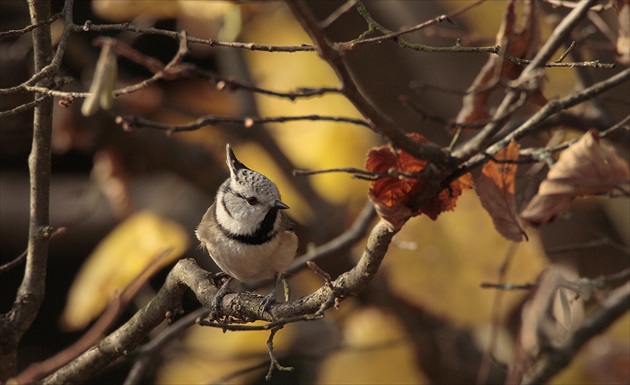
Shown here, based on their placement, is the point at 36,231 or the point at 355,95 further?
the point at 36,231

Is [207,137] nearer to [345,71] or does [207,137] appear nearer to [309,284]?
[309,284]

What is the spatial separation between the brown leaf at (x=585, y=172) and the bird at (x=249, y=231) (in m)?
1.03

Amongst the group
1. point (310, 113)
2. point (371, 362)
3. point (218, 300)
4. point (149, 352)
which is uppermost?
point (218, 300)

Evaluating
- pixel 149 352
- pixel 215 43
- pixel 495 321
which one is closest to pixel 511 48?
pixel 495 321

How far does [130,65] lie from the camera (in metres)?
5.41

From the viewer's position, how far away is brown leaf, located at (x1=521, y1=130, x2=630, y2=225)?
1.61m

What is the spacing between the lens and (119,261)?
142 inches

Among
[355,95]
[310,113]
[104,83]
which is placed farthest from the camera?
[310,113]

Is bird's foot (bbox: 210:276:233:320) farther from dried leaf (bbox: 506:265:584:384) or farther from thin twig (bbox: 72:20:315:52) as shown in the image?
dried leaf (bbox: 506:265:584:384)

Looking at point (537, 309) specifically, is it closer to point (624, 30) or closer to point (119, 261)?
point (624, 30)

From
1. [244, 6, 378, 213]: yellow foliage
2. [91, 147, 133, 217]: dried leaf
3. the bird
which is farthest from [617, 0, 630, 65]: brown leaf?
[91, 147, 133, 217]: dried leaf

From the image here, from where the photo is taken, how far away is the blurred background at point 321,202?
3.34 metres

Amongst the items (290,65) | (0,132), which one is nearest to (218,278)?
(0,132)

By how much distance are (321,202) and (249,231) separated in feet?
4.32
